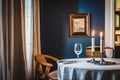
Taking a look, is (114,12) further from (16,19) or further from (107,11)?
(16,19)

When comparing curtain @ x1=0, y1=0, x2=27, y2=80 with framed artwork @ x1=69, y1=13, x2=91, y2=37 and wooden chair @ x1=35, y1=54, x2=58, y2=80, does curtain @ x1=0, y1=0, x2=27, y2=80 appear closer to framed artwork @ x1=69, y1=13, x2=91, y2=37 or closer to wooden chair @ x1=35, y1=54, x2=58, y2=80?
wooden chair @ x1=35, y1=54, x2=58, y2=80

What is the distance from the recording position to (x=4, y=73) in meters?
2.80

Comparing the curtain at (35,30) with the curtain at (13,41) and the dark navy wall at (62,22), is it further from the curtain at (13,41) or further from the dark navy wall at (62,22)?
the curtain at (13,41)

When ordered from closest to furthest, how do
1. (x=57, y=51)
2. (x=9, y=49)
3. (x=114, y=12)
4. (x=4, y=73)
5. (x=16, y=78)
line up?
(x=4, y=73) → (x=9, y=49) → (x=16, y=78) → (x=114, y=12) → (x=57, y=51)

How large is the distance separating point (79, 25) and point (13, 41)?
6.35ft

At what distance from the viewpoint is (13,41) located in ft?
10.2

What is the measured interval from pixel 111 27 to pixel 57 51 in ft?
4.10

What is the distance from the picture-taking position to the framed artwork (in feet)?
15.2

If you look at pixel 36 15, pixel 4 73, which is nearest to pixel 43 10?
pixel 36 15

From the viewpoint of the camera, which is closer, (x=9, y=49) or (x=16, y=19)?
(x=9, y=49)

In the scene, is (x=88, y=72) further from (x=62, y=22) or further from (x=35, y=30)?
(x=62, y=22)

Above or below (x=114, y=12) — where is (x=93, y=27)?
below

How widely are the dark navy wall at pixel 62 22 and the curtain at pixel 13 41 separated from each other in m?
1.31

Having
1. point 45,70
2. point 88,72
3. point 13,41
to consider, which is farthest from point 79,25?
point 88,72
